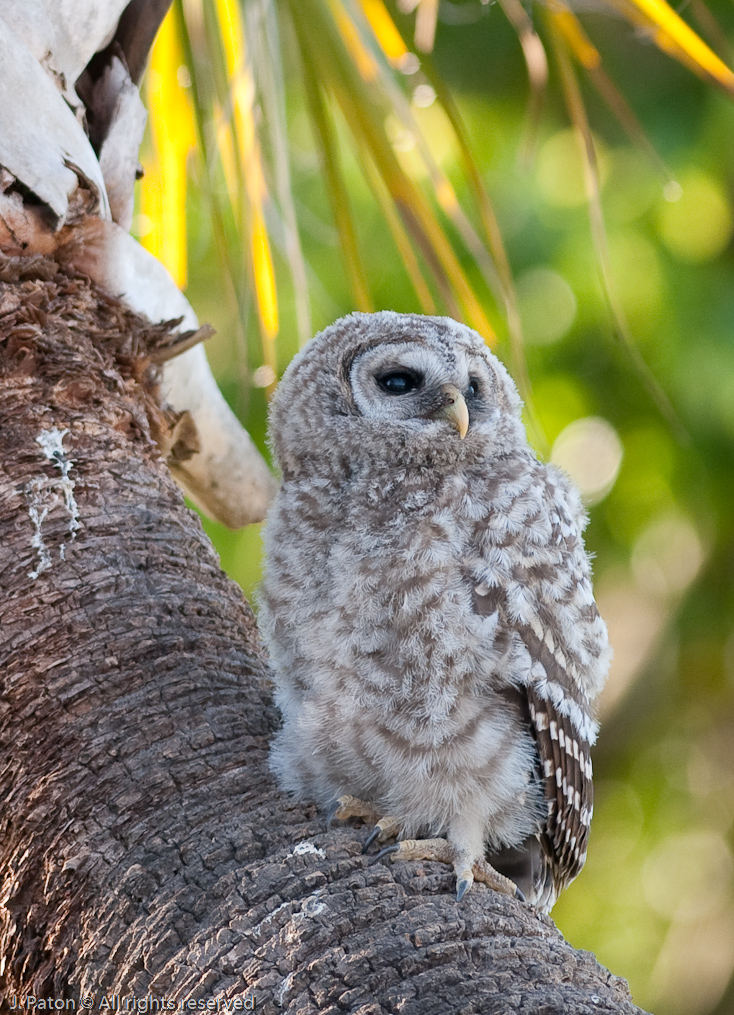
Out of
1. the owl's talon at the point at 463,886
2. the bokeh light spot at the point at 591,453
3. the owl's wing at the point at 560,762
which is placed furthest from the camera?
the bokeh light spot at the point at 591,453

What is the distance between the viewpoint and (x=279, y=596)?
2.32 metres

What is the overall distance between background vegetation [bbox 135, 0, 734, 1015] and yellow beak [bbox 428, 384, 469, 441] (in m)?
3.76

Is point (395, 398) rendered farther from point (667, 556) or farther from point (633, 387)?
point (667, 556)

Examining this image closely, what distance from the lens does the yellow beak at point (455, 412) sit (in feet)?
7.54

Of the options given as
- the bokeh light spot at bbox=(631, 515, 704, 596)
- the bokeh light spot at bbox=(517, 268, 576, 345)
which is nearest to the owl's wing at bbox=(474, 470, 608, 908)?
the bokeh light spot at bbox=(517, 268, 576, 345)

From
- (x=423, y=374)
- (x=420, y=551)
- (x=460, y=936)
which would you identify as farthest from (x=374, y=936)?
(x=423, y=374)

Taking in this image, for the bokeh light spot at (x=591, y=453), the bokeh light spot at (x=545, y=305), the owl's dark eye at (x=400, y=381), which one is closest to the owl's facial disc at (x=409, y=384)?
the owl's dark eye at (x=400, y=381)

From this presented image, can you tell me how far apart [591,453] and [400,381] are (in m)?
4.38

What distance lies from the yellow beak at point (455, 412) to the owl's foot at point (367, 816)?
832mm

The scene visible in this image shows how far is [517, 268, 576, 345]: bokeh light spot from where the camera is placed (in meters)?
6.97

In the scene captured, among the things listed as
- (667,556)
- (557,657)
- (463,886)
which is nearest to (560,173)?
(667,556)

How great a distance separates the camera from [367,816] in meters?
2.05

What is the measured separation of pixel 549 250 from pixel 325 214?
5.13 ft

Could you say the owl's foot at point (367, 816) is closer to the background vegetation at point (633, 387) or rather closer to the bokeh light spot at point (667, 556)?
the background vegetation at point (633, 387)
